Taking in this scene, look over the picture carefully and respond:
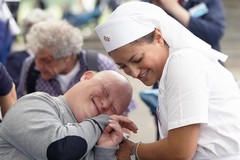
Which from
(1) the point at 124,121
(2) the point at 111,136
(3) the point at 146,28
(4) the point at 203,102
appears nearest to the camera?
(4) the point at 203,102

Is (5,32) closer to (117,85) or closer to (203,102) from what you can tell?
(117,85)

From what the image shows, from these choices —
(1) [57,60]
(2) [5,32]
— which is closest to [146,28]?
(1) [57,60]

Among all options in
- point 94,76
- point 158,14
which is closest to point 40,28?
point 94,76

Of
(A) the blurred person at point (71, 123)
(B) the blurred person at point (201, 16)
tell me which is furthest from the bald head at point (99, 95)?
(B) the blurred person at point (201, 16)

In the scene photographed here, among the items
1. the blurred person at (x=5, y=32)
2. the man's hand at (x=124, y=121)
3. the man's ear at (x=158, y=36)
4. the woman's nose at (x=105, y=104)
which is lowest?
the blurred person at (x=5, y=32)

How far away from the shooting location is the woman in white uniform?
2168 millimetres

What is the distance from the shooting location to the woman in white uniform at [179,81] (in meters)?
2.17

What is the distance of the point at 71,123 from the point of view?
237 centimetres

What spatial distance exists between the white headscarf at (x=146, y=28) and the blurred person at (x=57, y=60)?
71.6 inches

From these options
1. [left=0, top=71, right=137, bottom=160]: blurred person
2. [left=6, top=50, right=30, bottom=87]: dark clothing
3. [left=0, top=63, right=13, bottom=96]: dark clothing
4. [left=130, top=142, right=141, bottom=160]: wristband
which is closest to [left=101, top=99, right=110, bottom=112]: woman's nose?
[left=0, top=71, right=137, bottom=160]: blurred person

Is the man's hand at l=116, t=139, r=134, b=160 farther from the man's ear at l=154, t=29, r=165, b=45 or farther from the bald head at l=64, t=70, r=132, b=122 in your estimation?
the man's ear at l=154, t=29, r=165, b=45

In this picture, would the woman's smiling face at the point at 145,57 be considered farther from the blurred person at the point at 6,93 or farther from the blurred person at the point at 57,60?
the blurred person at the point at 57,60

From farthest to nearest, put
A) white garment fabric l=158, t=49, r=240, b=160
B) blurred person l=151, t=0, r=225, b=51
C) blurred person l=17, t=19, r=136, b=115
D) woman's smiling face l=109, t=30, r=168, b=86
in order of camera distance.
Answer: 1. blurred person l=17, t=19, r=136, b=115
2. blurred person l=151, t=0, r=225, b=51
3. woman's smiling face l=109, t=30, r=168, b=86
4. white garment fabric l=158, t=49, r=240, b=160

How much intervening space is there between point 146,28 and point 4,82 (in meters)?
1.05
